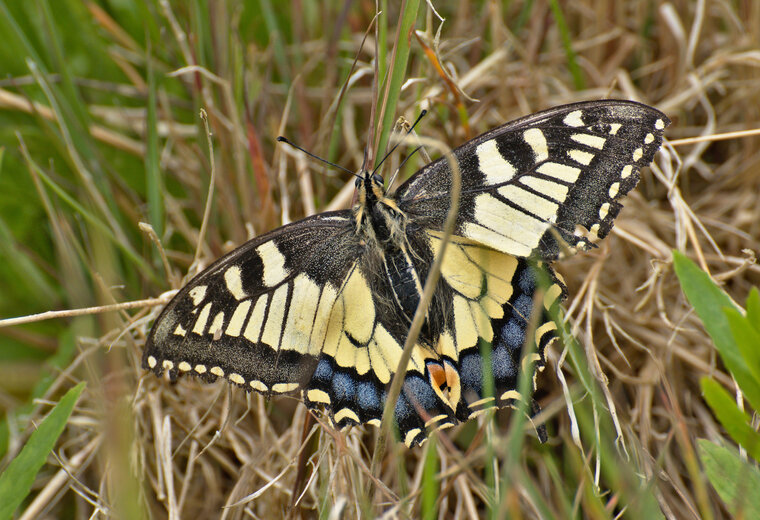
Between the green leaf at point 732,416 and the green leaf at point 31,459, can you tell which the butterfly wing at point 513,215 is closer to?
the green leaf at point 732,416

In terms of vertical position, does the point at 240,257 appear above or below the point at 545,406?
above

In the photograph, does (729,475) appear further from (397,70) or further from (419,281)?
(397,70)

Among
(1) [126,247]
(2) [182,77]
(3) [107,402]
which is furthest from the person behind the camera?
(2) [182,77]

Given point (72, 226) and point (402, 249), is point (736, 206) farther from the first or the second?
point (72, 226)

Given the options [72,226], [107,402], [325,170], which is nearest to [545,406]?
[325,170]

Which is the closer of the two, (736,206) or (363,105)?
(736,206)

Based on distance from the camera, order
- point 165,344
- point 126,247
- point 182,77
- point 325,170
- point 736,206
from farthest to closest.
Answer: point 182,77 → point 736,206 → point 325,170 → point 126,247 → point 165,344
